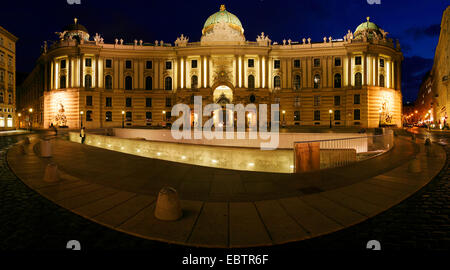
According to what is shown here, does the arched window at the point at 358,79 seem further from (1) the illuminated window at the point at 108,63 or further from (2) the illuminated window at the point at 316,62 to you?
(1) the illuminated window at the point at 108,63

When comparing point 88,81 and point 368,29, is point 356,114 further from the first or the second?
point 88,81

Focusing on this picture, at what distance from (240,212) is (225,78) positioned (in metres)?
46.8

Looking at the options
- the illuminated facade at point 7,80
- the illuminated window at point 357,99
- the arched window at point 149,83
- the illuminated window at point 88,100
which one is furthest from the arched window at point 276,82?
the illuminated facade at point 7,80

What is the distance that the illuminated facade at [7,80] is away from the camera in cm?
4959

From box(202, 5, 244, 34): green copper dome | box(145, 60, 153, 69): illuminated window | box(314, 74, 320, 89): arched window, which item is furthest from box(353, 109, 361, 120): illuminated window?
box(145, 60, 153, 69): illuminated window

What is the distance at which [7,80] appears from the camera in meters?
51.8

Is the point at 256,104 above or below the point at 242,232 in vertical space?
above

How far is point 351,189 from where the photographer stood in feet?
23.0

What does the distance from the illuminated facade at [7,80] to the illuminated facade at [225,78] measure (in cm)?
792
